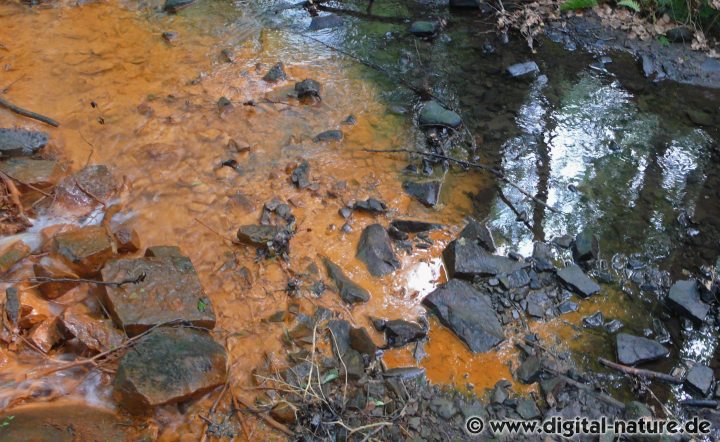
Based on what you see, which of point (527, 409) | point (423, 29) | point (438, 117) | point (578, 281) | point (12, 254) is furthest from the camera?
point (423, 29)

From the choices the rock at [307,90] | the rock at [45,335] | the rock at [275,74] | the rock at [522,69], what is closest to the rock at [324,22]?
the rock at [275,74]

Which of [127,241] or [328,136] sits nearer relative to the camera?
[127,241]

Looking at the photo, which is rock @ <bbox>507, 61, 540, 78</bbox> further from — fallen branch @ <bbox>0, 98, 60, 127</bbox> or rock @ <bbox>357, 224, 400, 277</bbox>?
fallen branch @ <bbox>0, 98, 60, 127</bbox>

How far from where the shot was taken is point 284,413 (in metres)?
3.23

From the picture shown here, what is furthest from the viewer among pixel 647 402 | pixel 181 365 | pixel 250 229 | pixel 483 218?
pixel 483 218

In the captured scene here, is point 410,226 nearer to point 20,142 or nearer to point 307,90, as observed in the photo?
point 307,90

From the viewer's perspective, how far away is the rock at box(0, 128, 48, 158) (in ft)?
15.0

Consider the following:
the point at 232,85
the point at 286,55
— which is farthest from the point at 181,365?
the point at 286,55

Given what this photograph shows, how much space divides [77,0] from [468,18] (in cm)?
523

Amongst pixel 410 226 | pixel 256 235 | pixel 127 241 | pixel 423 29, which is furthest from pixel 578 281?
pixel 423 29

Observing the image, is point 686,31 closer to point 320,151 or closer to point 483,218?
point 483,218

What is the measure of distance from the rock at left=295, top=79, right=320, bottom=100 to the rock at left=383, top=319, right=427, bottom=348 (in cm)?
290

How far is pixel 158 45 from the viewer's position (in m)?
6.19

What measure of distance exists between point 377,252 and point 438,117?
1.88 metres
